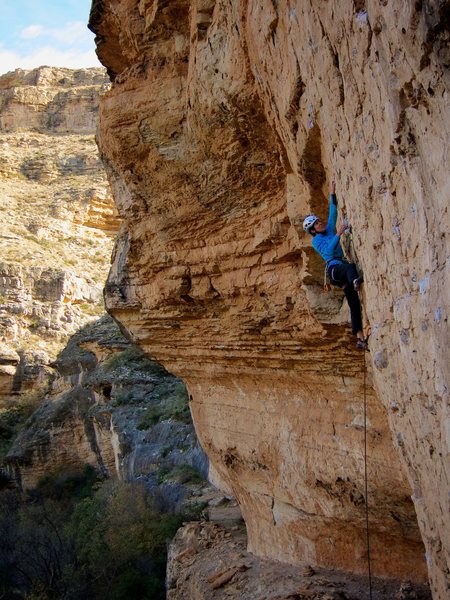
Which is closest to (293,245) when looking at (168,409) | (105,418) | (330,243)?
(330,243)

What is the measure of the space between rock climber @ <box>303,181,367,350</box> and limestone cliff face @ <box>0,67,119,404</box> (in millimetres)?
27250

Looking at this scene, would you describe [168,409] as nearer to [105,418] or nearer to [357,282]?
[105,418]

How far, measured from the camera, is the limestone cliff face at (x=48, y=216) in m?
31.8

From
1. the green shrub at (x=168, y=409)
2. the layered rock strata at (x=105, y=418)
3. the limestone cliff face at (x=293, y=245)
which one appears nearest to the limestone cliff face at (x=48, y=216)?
the layered rock strata at (x=105, y=418)

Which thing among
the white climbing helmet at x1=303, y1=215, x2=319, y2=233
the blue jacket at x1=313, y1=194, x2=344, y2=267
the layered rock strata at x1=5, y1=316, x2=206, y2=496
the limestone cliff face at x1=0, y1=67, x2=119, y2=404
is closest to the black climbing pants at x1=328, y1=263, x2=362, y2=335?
the blue jacket at x1=313, y1=194, x2=344, y2=267

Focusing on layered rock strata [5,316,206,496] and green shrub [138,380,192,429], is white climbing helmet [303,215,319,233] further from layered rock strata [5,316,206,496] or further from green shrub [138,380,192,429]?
green shrub [138,380,192,429]

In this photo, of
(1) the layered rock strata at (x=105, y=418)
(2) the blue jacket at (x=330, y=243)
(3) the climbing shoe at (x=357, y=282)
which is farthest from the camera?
(1) the layered rock strata at (x=105, y=418)

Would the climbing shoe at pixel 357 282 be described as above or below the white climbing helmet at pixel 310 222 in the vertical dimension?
below

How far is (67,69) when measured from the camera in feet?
190

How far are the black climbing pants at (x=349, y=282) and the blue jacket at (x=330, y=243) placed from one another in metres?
0.13

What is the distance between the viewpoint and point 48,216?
38719mm

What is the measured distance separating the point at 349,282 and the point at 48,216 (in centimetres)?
3646

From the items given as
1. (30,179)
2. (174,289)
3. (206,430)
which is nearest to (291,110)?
(174,289)

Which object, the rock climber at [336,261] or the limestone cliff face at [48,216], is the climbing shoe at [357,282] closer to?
the rock climber at [336,261]
